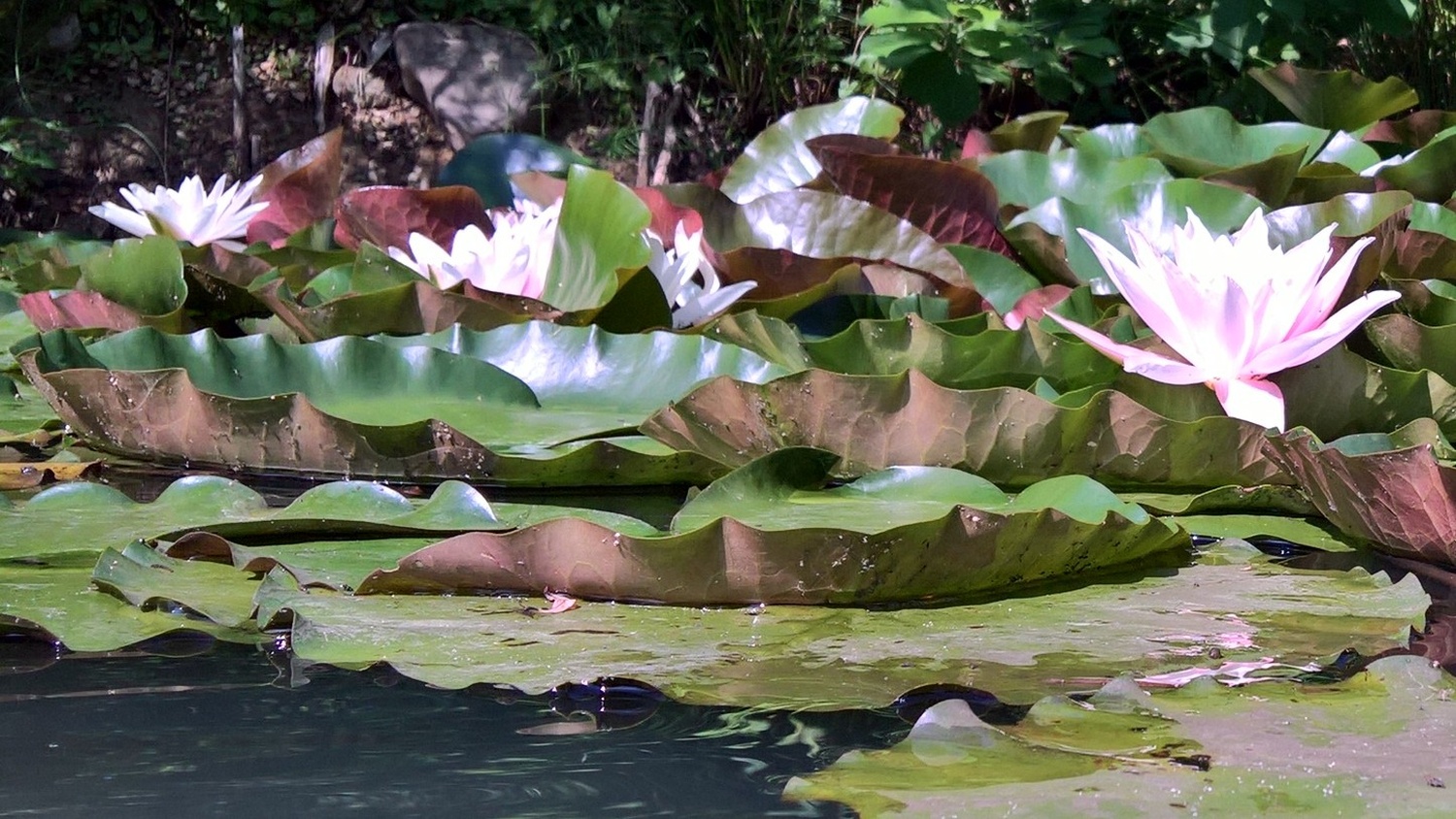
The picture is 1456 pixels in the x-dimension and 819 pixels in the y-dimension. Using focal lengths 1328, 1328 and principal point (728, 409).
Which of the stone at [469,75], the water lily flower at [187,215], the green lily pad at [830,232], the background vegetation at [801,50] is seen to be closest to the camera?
the green lily pad at [830,232]

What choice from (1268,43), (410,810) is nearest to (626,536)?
(410,810)

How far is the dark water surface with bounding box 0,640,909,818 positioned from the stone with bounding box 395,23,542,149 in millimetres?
3831

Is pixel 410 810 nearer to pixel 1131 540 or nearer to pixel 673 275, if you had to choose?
pixel 1131 540

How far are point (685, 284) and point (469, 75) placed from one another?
3290 mm

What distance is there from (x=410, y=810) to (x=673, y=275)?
89 cm

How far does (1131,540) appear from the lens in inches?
29.2

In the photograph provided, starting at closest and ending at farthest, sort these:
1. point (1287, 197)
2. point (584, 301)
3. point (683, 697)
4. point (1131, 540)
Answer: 1. point (683, 697)
2. point (1131, 540)
3. point (584, 301)
4. point (1287, 197)

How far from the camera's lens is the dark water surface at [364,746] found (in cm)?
47

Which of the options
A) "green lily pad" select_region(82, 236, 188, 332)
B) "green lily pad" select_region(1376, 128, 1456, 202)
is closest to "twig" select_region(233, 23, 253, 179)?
"green lily pad" select_region(82, 236, 188, 332)

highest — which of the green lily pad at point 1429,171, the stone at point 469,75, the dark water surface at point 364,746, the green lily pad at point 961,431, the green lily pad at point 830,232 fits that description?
the stone at point 469,75

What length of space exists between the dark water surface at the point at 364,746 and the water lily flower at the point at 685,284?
725 mm

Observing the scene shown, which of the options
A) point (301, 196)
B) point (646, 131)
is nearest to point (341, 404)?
point (301, 196)

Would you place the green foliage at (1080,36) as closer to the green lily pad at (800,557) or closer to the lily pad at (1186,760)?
the green lily pad at (800,557)

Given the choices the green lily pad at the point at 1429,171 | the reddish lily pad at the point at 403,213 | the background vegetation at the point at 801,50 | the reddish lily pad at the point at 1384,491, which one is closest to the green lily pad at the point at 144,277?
the reddish lily pad at the point at 403,213
